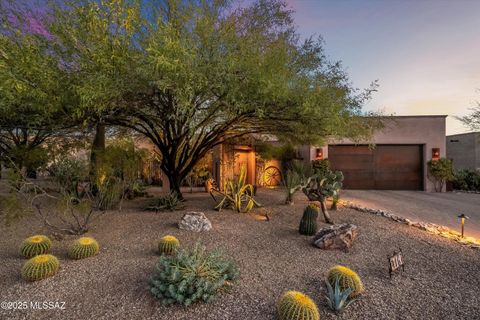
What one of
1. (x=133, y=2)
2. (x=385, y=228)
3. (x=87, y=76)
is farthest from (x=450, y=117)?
(x=87, y=76)

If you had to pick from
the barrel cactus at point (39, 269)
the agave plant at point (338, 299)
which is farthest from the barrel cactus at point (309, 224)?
the barrel cactus at point (39, 269)

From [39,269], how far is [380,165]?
46.2 ft

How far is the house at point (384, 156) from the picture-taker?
41.5ft

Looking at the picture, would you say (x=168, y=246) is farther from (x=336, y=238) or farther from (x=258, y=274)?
(x=336, y=238)

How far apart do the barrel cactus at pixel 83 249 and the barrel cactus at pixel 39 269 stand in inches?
18.7

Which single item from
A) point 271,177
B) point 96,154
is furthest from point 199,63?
point 271,177

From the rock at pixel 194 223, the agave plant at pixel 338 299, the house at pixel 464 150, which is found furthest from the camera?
the house at pixel 464 150

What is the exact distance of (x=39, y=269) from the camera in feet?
10.8

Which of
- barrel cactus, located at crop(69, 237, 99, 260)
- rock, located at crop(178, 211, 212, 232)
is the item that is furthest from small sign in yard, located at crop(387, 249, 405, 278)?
barrel cactus, located at crop(69, 237, 99, 260)

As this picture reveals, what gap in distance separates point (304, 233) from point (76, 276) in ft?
12.9

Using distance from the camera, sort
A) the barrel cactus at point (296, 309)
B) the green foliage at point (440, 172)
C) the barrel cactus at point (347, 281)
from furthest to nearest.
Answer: the green foliage at point (440, 172) → the barrel cactus at point (347, 281) → the barrel cactus at point (296, 309)

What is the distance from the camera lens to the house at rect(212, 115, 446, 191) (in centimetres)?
1266

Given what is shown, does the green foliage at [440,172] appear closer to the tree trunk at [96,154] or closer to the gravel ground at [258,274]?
the gravel ground at [258,274]

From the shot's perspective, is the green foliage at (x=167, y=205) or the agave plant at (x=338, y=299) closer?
the agave plant at (x=338, y=299)
